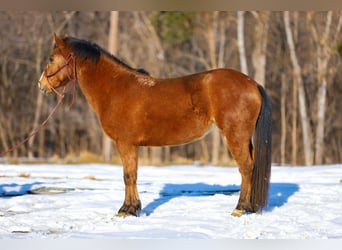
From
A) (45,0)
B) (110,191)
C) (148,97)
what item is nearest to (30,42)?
(45,0)

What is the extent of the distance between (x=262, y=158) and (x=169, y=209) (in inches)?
56.6

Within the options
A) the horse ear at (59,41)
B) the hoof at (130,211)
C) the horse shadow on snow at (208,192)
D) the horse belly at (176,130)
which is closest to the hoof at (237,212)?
the horse shadow on snow at (208,192)

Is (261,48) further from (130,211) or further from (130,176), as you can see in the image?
(130,211)

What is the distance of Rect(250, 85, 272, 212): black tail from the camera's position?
7410mm

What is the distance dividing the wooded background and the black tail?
19130 mm

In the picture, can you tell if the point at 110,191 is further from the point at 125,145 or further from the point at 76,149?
the point at 76,149

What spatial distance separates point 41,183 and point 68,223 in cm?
405

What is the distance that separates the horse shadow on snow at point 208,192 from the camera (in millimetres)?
8452

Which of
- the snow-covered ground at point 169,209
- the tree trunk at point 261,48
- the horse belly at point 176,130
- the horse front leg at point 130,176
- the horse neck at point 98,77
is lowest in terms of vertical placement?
the snow-covered ground at point 169,209

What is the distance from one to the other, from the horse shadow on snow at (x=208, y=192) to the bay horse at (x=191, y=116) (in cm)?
66

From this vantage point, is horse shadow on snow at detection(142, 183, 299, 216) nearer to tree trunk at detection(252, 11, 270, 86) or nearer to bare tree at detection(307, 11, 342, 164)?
tree trunk at detection(252, 11, 270, 86)

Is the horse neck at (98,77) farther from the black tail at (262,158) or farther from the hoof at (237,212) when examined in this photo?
the hoof at (237,212)

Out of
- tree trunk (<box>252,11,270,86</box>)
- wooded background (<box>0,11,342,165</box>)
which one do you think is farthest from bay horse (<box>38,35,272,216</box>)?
wooded background (<box>0,11,342,165</box>)

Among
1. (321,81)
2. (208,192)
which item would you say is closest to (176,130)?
(208,192)
